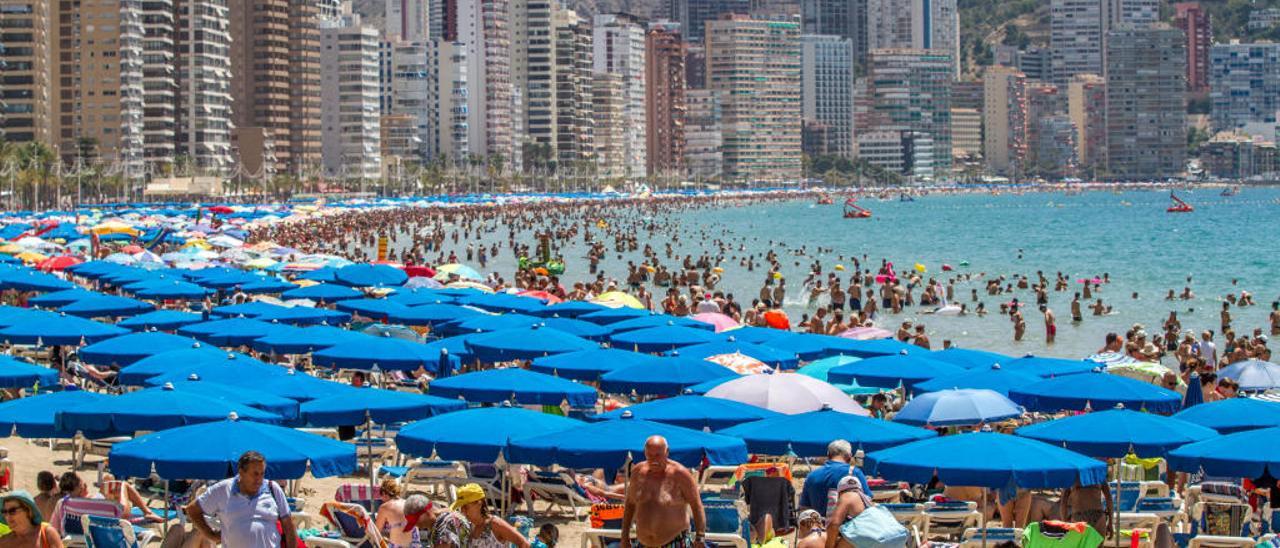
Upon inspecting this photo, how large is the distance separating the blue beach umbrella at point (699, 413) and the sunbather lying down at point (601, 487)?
533 mm

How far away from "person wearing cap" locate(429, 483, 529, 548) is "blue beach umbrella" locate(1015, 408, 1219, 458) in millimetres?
5287

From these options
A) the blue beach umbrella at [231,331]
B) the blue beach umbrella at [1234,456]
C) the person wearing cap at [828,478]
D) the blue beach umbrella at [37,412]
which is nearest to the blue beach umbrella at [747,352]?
Answer: the blue beach umbrella at [231,331]

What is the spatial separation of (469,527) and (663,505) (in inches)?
Answer: 40.5

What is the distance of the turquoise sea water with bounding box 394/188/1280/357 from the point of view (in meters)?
43.8

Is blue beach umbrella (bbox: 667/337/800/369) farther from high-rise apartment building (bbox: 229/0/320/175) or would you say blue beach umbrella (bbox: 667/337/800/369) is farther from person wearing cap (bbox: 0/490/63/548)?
high-rise apartment building (bbox: 229/0/320/175)

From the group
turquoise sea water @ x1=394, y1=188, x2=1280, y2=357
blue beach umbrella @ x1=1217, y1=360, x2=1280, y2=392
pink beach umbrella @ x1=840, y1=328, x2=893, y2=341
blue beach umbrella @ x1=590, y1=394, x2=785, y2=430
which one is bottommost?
turquoise sea water @ x1=394, y1=188, x2=1280, y2=357

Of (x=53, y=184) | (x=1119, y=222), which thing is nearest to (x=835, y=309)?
(x=53, y=184)

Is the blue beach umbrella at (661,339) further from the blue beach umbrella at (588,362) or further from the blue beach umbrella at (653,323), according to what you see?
the blue beach umbrella at (588,362)

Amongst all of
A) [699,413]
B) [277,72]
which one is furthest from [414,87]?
[699,413]

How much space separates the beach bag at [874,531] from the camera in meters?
9.22

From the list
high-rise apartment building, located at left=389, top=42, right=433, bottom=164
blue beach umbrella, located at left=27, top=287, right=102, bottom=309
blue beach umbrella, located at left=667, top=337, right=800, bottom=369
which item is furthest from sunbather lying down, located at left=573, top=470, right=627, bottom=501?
high-rise apartment building, located at left=389, top=42, right=433, bottom=164

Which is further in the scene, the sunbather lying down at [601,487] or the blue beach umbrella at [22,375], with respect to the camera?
the blue beach umbrella at [22,375]

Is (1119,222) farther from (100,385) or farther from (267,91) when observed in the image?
(100,385)

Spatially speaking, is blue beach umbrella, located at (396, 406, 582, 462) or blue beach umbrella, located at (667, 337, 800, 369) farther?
blue beach umbrella, located at (667, 337, 800, 369)
